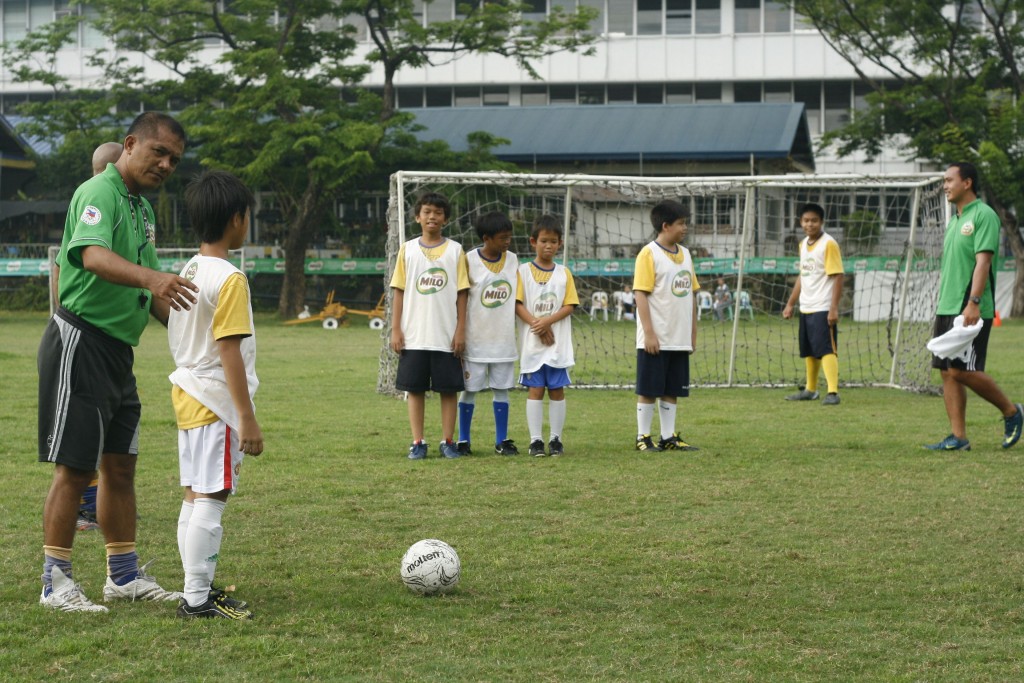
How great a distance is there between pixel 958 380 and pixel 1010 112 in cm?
2387

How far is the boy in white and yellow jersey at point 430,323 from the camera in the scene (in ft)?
27.9

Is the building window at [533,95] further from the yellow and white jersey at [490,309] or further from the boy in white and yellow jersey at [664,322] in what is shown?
the yellow and white jersey at [490,309]

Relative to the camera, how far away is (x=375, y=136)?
28422 mm

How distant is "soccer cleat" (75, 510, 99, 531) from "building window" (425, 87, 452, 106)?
43.8m

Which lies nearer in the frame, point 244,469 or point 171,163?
point 171,163

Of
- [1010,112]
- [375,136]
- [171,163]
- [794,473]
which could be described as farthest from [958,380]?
[1010,112]

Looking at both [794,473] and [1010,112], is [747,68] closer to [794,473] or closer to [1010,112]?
[1010,112]

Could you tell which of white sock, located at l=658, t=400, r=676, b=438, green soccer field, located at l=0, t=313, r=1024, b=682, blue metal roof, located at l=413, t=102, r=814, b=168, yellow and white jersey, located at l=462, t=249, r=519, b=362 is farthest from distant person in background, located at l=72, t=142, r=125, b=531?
blue metal roof, located at l=413, t=102, r=814, b=168

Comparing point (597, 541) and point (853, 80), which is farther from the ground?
point (853, 80)

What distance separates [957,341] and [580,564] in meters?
4.36

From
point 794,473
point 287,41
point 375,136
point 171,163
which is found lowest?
point 794,473

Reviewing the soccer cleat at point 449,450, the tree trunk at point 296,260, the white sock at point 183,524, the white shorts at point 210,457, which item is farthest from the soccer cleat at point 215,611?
the tree trunk at point 296,260

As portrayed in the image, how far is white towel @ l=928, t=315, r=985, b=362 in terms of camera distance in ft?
27.5

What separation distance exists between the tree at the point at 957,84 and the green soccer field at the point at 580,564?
887 inches
